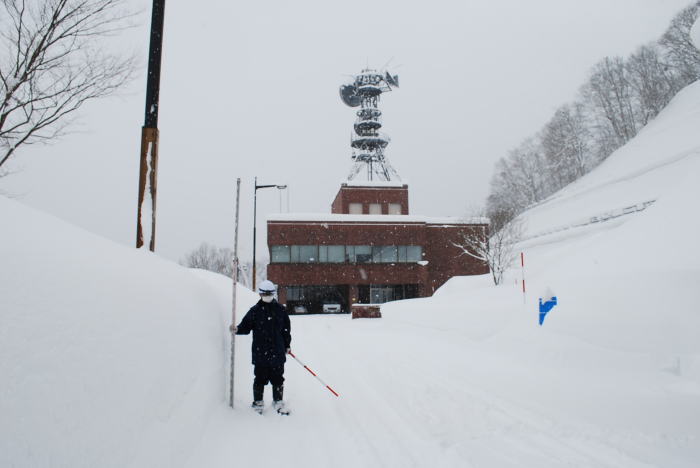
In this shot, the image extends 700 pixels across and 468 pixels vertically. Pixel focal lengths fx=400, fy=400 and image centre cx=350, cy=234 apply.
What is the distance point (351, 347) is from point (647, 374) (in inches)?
264

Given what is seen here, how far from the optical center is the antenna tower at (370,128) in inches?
1913

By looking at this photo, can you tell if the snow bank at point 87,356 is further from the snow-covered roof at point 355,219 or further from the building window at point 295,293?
the building window at point 295,293

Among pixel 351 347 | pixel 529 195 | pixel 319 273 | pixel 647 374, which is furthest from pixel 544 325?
pixel 529 195

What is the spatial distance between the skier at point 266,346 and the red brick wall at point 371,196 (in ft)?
105

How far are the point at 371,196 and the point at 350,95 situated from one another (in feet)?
63.9

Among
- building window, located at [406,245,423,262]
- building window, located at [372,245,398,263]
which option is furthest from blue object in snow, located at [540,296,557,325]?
building window, located at [406,245,423,262]

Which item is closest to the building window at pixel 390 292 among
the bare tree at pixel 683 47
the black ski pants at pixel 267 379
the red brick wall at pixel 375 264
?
the red brick wall at pixel 375 264

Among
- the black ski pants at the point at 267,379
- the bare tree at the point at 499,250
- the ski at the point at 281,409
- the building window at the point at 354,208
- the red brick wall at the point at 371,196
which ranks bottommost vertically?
the ski at the point at 281,409

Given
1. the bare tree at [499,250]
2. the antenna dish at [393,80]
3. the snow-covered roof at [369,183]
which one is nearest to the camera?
the bare tree at [499,250]

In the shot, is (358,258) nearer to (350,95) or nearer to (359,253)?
(359,253)

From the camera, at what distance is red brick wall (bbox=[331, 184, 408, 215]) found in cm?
3756

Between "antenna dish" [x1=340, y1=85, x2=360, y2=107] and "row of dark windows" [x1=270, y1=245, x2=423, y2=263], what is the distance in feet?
85.7

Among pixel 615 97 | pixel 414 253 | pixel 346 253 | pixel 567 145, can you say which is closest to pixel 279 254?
pixel 346 253

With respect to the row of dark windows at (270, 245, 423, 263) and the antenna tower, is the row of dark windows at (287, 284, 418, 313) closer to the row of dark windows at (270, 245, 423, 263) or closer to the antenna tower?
the row of dark windows at (270, 245, 423, 263)
